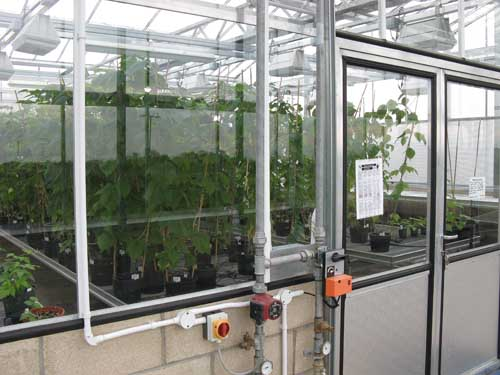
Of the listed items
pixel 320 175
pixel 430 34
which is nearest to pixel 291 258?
pixel 320 175

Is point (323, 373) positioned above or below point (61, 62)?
below

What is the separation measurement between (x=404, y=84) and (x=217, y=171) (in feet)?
4.00

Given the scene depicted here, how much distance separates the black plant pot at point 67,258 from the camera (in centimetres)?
163

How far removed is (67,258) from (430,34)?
84.5 inches

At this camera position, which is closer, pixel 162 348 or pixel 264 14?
pixel 162 348

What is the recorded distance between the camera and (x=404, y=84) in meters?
2.64

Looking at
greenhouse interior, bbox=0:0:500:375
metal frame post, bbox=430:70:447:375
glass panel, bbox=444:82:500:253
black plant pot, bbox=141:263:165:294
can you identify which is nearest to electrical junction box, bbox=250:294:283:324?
greenhouse interior, bbox=0:0:500:375

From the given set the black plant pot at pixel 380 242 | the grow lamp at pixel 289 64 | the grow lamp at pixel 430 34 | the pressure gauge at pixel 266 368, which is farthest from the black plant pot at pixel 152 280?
the grow lamp at pixel 430 34

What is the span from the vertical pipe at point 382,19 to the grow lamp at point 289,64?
48cm

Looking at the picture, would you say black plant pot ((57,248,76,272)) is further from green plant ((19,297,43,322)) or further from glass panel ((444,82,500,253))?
glass panel ((444,82,500,253))

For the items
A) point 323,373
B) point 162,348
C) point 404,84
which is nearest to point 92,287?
point 162,348

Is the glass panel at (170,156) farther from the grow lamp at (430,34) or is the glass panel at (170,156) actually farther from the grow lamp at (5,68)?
the grow lamp at (430,34)

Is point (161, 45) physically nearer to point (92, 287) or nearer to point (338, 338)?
point (92, 287)

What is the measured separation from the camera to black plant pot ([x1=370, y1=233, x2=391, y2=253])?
2.50 m
